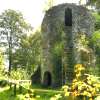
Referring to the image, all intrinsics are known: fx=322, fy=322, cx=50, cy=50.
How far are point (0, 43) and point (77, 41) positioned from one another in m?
17.2

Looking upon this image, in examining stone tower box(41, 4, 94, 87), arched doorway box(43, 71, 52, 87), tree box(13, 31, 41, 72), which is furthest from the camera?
tree box(13, 31, 41, 72)

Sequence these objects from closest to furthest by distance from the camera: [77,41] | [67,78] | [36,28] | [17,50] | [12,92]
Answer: [12,92] < [67,78] < [77,41] < [17,50] < [36,28]

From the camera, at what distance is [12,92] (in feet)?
70.2

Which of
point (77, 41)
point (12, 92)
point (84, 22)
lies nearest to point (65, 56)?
point (77, 41)

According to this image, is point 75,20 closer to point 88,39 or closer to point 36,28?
point 88,39

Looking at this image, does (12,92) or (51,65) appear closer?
(12,92)

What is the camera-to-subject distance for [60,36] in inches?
1006

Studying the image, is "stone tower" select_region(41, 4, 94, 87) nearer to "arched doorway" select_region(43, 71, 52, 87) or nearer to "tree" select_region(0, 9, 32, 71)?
"arched doorway" select_region(43, 71, 52, 87)

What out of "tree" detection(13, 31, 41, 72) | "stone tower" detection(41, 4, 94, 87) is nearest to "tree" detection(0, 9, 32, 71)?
"tree" detection(13, 31, 41, 72)

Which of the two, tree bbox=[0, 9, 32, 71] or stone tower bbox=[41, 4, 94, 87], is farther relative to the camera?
tree bbox=[0, 9, 32, 71]

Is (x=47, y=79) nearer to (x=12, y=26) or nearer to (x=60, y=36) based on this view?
(x=60, y=36)

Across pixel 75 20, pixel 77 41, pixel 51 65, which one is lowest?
pixel 51 65

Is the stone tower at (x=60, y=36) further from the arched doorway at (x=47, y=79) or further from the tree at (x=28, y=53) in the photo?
the tree at (x=28, y=53)

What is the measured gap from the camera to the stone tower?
2483cm
